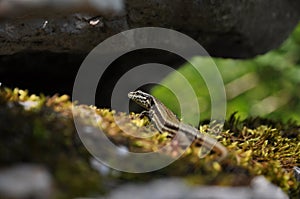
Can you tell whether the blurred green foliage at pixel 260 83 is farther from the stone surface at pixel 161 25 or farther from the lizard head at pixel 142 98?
the lizard head at pixel 142 98

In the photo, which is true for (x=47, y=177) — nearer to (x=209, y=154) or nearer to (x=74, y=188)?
(x=74, y=188)

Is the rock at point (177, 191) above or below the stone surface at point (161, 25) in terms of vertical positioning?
below

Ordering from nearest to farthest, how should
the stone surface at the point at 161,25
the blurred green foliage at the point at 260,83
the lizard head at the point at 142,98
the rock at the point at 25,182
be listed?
1. the rock at the point at 25,182
2. the stone surface at the point at 161,25
3. the lizard head at the point at 142,98
4. the blurred green foliage at the point at 260,83

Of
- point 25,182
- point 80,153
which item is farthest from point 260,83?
point 25,182

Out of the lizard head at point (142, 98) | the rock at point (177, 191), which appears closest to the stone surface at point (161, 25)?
the lizard head at point (142, 98)

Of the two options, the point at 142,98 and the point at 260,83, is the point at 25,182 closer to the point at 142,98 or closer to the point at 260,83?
the point at 142,98

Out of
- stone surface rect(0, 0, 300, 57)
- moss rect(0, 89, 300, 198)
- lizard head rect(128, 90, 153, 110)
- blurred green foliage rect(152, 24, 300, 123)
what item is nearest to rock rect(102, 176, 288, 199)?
moss rect(0, 89, 300, 198)

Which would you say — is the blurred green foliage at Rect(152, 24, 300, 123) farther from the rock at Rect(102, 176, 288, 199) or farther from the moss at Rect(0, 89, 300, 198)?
the rock at Rect(102, 176, 288, 199)
